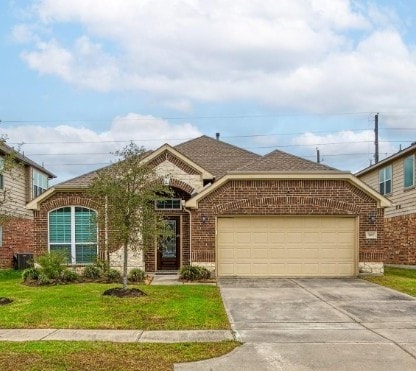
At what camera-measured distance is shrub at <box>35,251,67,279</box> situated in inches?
660

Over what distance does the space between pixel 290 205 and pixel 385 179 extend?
1023 cm

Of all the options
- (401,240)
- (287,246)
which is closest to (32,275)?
(287,246)

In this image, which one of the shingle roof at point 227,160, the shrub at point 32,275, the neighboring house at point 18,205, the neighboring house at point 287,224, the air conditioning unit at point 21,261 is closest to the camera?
the shrub at point 32,275

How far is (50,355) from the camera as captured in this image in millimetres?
7312

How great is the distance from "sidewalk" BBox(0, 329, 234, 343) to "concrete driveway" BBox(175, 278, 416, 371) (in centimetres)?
57

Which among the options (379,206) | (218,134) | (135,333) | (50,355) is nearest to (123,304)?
(135,333)

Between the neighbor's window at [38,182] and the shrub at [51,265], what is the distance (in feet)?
40.2

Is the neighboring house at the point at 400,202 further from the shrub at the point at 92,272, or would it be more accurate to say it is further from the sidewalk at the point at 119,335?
the sidewalk at the point at 119,335

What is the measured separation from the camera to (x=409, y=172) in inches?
909

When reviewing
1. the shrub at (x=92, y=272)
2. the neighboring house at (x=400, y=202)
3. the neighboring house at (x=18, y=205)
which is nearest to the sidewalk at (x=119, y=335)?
the shrub at (x=92, y=272)

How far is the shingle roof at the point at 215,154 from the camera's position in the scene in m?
23.0

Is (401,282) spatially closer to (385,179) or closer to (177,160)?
(177,160)

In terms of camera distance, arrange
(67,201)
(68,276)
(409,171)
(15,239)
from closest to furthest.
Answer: (68,276)
(67,201)
(409,171)
(15,239)

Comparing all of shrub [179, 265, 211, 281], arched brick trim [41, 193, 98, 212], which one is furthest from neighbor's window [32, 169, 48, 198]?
shrub [179, 265, 211, 281]
